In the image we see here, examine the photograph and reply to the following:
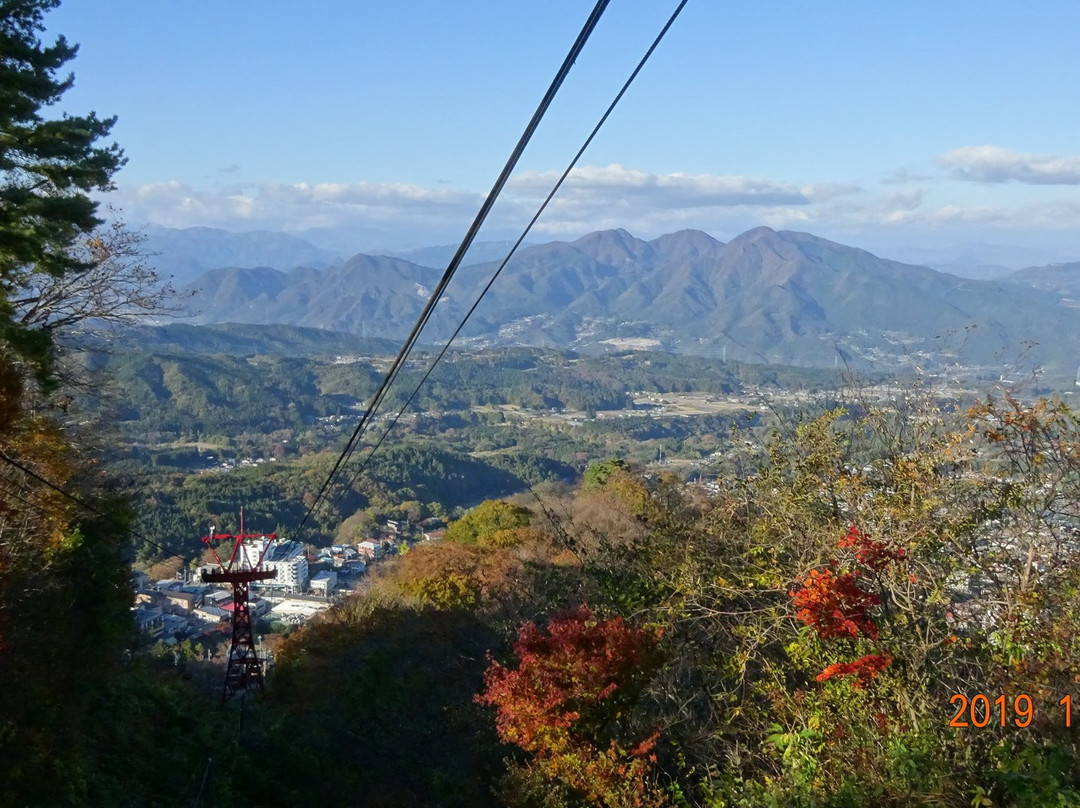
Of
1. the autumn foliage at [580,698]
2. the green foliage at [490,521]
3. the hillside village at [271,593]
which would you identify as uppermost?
the autumn foliage at [580,698]

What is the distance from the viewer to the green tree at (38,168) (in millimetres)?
7598

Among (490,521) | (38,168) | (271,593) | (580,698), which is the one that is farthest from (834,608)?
(271,593)

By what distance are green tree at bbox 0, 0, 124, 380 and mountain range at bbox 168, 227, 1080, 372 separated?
75.3m

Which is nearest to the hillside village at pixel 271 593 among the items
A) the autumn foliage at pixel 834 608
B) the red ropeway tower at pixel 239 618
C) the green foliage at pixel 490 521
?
the green foliage at pixel 490 521

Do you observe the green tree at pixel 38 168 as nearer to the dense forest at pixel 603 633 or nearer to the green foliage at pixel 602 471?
the dense forest at pixel 603 633

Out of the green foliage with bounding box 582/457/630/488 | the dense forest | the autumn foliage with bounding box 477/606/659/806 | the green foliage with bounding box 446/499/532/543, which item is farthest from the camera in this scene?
the green foliage with bounding box 582/457/630/488

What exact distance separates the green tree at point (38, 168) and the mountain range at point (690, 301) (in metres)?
75.3

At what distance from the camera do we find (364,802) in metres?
9.31

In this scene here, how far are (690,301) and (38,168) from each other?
155m

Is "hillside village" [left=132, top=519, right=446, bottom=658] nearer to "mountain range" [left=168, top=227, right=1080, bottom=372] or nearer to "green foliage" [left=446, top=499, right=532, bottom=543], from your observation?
"green foliage" [left=446, top=499, right=532, bottom=543]

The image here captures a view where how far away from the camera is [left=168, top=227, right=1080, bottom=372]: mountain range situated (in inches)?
4294

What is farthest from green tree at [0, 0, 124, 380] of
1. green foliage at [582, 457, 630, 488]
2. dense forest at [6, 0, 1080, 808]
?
green foliage at [582, 457, 630, 488]

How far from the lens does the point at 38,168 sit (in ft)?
27.5

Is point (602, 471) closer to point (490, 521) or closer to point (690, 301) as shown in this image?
point (490, 521)
